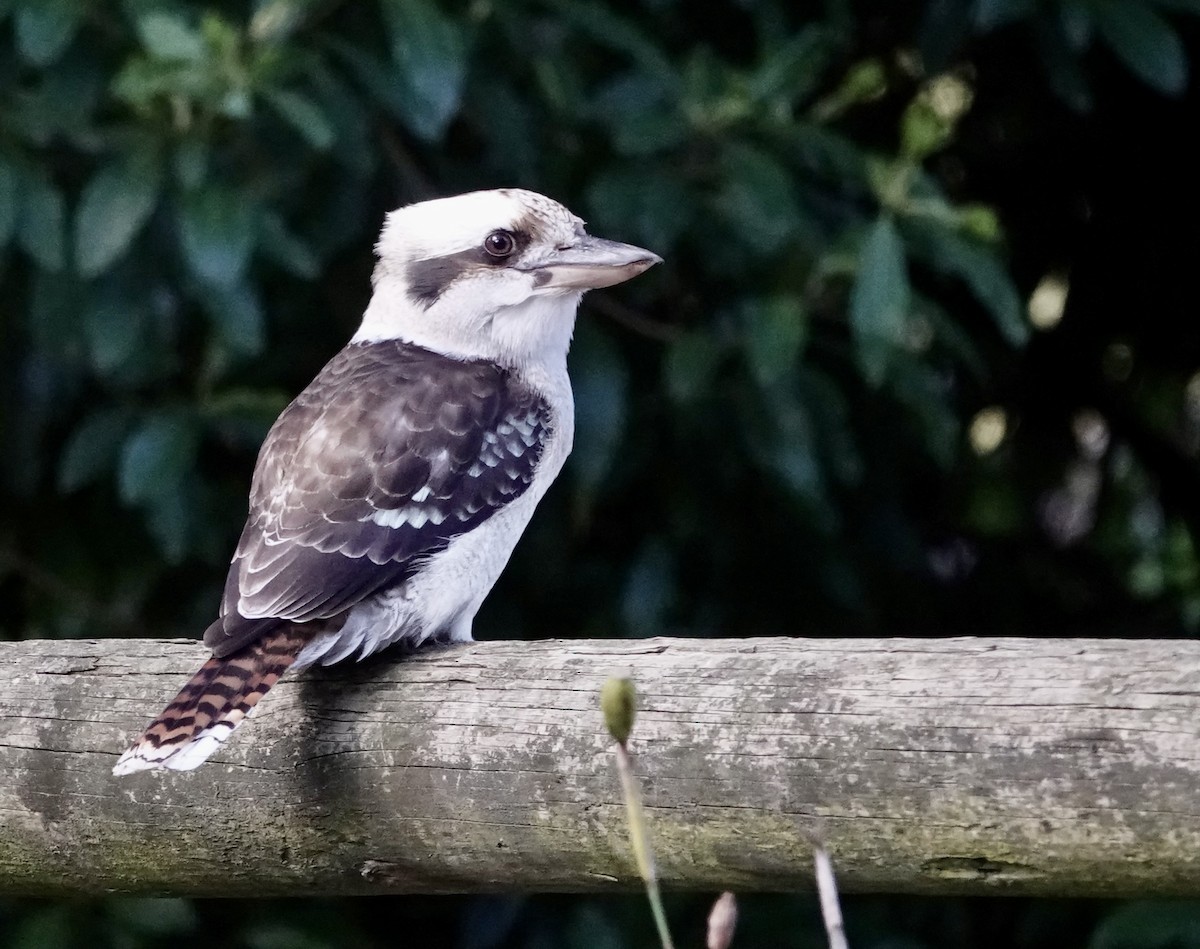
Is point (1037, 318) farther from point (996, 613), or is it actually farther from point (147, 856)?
point (147, 856)

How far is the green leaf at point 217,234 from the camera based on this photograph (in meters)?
2.93

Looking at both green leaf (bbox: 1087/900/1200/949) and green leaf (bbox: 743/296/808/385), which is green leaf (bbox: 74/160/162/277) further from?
green leaf (bbox: 1087/900/1200/949)

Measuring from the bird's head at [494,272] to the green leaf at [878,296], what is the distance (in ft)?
1.28

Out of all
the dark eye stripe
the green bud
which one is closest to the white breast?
the dark eye stripe

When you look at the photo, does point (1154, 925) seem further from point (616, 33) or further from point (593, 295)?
point (616, 33)

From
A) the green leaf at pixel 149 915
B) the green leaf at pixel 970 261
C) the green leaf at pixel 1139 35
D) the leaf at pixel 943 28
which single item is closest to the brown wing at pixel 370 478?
the green leaf at pixel 970 261

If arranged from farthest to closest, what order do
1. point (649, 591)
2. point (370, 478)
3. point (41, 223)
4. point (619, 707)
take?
point (649, 591)
point (41, 223)
point (370, 478)
point (619, 707)

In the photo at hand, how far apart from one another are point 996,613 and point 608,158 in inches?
60.7

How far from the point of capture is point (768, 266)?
11.1ft

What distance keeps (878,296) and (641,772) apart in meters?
1.36

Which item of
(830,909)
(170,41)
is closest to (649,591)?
(170,41)

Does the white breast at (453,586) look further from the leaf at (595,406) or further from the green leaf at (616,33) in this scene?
the green leaf at (616,33)

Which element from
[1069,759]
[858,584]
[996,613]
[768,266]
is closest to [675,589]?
[858,584]

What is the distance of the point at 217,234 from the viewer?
9.70 feet
